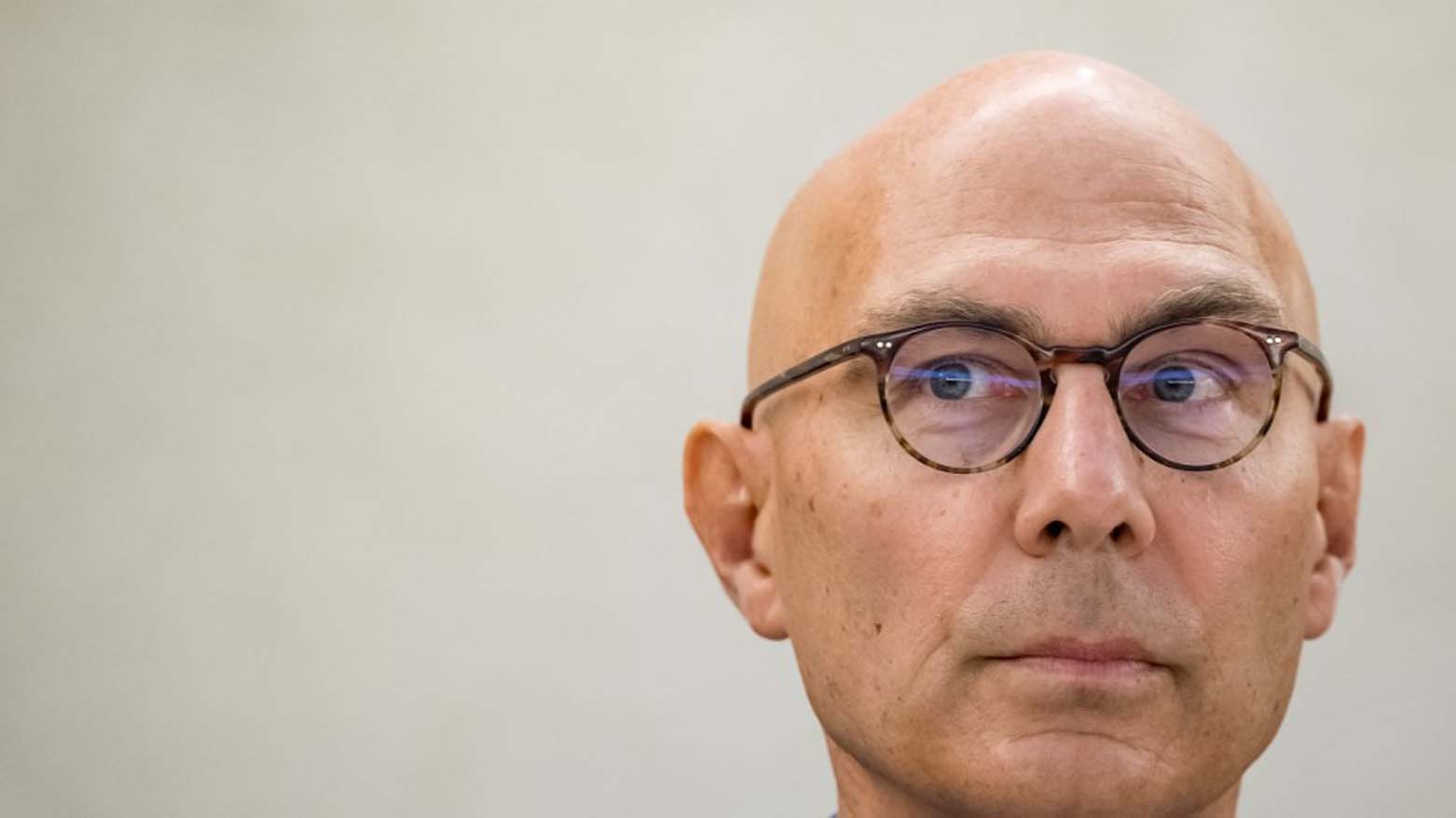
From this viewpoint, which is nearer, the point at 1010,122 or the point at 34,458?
the point at 1010,122

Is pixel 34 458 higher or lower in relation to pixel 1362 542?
higher

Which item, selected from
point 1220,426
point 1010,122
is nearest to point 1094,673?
point 1220,426

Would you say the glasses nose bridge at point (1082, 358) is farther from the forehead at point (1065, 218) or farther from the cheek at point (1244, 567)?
the cheek at point (1244, 567)

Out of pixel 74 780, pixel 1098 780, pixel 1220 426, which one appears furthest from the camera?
pixel 74 780

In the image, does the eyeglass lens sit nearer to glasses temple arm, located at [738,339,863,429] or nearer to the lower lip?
glasses temple arm, located at [738,339,863,429]

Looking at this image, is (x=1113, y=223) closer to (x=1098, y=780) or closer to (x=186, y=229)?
(x=1098, y=780)

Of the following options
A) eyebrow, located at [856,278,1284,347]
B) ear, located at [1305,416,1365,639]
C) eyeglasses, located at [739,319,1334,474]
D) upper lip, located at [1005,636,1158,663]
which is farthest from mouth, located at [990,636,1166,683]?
ear, located at [1305,416,1365,639]

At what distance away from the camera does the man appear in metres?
1.64

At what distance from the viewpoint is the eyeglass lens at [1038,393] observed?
1.71 metres

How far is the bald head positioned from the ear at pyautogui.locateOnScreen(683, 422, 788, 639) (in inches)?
4.4

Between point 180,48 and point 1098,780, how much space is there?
5.90ft

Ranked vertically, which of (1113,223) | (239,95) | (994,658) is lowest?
(994,658)

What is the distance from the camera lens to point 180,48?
107 inches

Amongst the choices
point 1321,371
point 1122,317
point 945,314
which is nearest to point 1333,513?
point 1321,371
